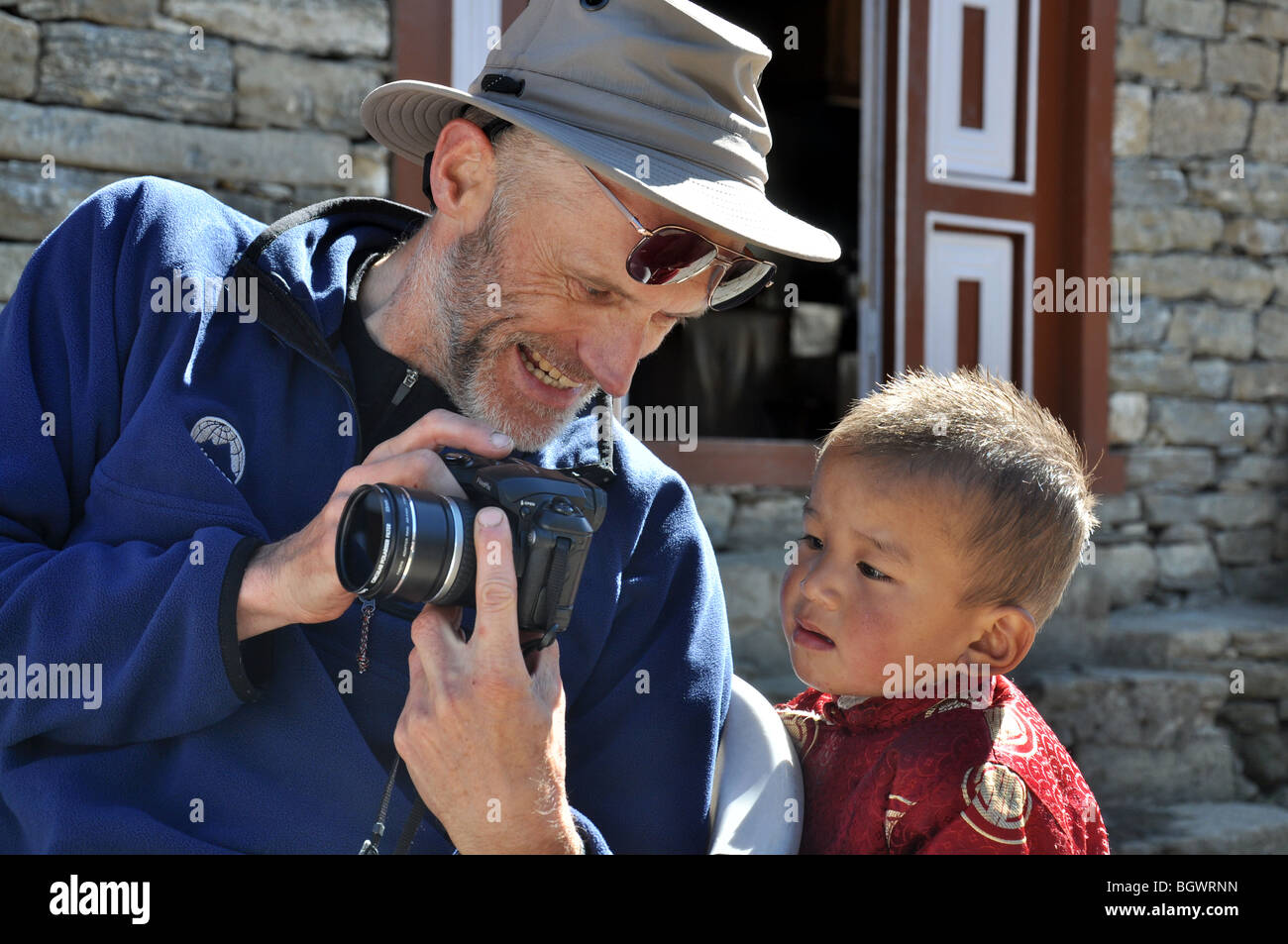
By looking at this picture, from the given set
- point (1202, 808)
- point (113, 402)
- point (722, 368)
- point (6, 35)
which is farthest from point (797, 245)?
point (722, 368)

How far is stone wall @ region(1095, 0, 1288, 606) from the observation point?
4895mm

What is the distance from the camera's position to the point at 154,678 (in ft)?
5.03

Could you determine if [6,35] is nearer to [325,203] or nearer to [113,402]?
[325,203]

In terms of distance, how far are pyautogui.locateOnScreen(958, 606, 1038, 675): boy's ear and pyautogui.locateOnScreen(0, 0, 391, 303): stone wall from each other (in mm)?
2461

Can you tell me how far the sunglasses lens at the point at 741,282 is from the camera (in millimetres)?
1963

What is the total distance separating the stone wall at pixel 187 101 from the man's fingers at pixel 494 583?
7.85ft

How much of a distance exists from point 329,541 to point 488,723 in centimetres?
27

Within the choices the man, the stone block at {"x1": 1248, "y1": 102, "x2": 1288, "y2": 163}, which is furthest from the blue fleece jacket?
the stone block at {"x1": 1248, "y1": 102, "x2": 1288, "y2": 163}

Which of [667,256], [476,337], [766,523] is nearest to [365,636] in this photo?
[476,337]

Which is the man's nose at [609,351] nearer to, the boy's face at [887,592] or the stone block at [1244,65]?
the boy's face at [887,592]

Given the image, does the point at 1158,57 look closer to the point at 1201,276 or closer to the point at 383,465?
the point at 1201,276

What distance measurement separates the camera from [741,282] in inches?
78.9

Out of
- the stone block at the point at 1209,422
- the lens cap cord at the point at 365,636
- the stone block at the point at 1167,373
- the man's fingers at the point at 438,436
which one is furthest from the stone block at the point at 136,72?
the stone block at the point at 1209,422
